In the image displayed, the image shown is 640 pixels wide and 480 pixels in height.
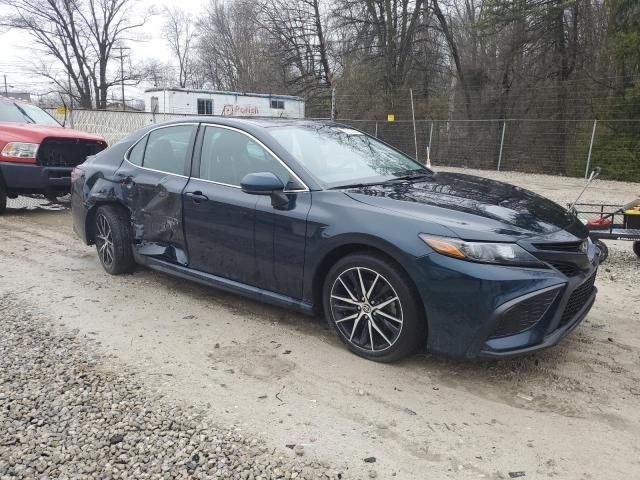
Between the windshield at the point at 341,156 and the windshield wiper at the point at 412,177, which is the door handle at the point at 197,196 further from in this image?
the windshield wiper at the point at 412,177

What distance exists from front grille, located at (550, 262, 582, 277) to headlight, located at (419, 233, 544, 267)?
15cm

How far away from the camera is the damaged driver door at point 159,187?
183 inches

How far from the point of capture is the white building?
2703 centimetres

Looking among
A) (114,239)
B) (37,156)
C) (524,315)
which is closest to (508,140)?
(37,156)

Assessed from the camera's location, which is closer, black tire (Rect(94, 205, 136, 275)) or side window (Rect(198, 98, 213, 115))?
black tire (Rect(94, 205, 136, 275))

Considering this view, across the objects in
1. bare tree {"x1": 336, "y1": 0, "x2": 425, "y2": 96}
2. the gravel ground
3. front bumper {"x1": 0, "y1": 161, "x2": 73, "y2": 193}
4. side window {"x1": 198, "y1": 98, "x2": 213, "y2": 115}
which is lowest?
the gravel ground

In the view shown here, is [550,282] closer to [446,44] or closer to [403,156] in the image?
[403,156]

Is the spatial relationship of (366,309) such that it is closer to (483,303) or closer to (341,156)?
(483,303)

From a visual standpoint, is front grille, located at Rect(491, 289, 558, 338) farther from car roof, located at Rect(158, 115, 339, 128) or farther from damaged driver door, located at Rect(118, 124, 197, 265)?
damaged driver door, located at Rect(118, 124, 197, 265)

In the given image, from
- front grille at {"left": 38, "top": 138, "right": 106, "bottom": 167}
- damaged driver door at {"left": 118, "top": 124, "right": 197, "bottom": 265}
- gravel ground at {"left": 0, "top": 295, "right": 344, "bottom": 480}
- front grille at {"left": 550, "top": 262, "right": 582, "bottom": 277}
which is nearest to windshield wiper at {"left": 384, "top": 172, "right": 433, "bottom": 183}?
front grille at {"left": 550, "top": 262, "right": 582, "bottom": 277}

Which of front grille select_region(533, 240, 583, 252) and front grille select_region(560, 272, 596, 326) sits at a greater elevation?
front grille select_region(533, 240, 583, 252)

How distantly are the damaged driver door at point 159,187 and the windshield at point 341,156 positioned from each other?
982mm

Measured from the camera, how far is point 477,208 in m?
3.42

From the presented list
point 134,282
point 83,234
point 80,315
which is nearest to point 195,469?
point 80,315
